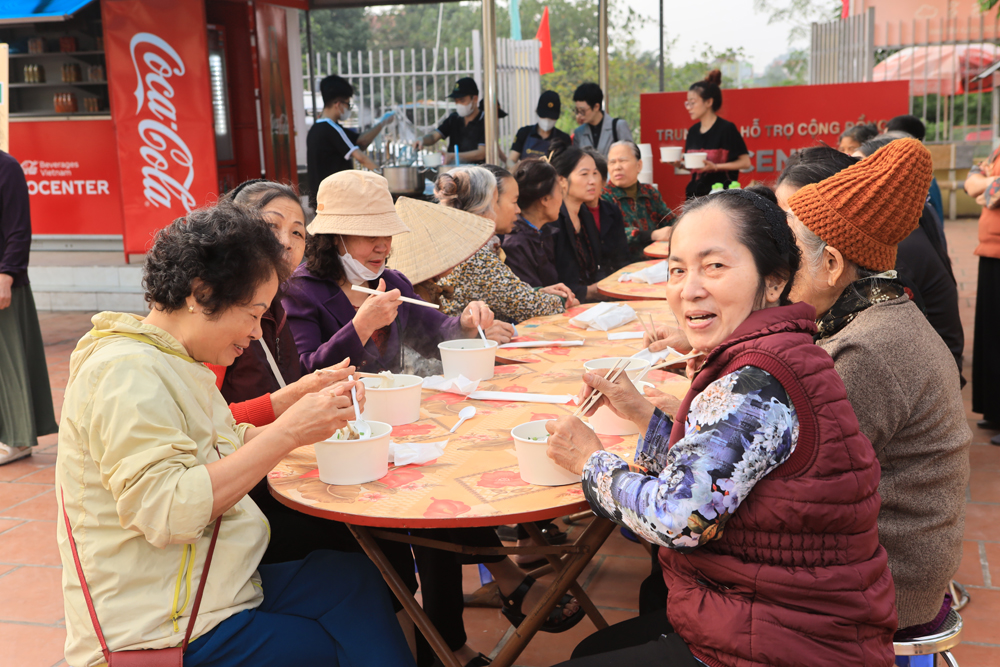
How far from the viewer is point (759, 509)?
1.35 meters

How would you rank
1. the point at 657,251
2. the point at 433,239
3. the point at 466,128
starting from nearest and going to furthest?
the point at 433,239
the point at 657,251
the point at 466,128

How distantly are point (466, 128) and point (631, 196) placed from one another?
9.31 ft

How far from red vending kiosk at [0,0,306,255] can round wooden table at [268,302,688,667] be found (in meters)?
6.59

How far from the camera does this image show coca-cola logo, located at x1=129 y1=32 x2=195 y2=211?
7844 millimetres

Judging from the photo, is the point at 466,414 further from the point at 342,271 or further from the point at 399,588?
the point at 342,271

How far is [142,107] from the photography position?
7.93 metres

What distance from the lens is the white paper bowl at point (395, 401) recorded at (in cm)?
216

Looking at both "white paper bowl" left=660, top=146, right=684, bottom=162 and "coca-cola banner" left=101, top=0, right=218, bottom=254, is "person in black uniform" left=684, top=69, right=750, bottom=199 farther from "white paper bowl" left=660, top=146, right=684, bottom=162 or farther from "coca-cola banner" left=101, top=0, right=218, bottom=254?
"coca-cola banner" left=101, top=0, right=218, bottom=254

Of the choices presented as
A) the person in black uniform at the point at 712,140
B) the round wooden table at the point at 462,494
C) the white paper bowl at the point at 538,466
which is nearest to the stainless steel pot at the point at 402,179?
the person in black uniform at the point at 712,140

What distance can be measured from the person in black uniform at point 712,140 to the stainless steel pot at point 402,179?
249 centimetres

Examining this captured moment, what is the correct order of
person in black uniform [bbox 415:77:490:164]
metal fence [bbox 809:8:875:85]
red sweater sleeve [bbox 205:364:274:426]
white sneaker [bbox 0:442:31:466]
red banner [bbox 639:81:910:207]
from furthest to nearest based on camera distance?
metal fence [bbox 809:8:875:85] → red banner [bbox 639:81:910:207] → person in black uniform [bbox 415:77:490:164] → white sneaker [bbox 0:442:31:466] → red sweater sleeve [bbox 205:364:274:426]

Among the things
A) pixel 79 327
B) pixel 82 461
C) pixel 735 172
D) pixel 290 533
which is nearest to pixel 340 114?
pixel 79 327

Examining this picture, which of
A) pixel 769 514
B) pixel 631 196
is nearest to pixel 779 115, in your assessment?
pixel 631 196

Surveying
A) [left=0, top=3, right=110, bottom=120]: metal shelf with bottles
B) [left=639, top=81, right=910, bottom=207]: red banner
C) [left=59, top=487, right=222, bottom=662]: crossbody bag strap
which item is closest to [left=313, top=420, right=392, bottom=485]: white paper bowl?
[left=59, top=487, right=222, bottom=662]: crossbody bag strap
